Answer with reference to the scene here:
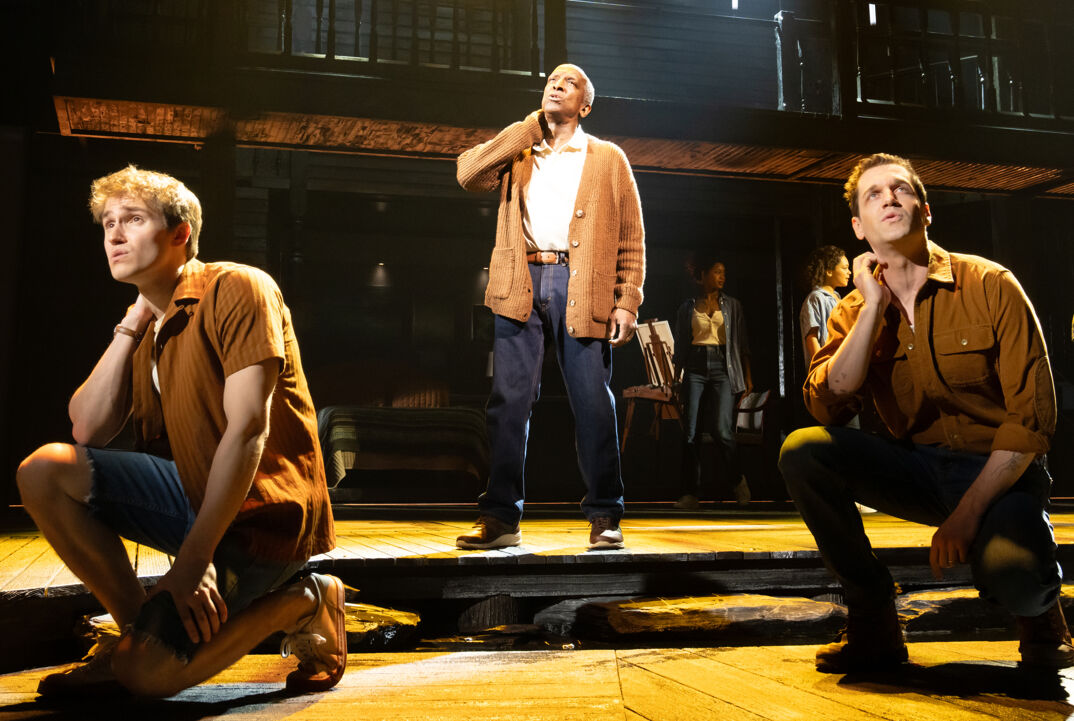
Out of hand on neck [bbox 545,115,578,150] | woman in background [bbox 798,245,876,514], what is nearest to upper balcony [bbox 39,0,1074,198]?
woman in background [bbox 798,245,876,514]

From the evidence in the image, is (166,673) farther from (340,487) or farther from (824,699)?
(340,487)

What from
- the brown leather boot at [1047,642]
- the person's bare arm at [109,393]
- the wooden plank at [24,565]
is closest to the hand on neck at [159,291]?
the person's bare arm at [109,393]

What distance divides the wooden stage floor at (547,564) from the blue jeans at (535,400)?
0.66 feet

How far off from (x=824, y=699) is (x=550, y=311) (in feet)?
5.85

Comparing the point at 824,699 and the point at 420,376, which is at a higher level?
the point at 420,376

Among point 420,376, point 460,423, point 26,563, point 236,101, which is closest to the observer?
point 26,563

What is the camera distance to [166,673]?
1.74 m

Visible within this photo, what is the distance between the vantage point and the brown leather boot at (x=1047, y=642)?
86.4 inches

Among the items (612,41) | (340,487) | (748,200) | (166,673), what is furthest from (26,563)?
(748,200)

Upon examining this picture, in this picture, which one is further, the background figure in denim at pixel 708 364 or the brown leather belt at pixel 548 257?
A: the background figure in denim at pixel 708 364

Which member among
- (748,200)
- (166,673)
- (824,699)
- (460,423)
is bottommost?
(824,699)

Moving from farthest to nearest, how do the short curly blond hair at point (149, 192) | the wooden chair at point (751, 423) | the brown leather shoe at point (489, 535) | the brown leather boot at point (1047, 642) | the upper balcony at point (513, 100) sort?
the wooden chair at point (751, 423) → the upper balcony at point (513, 100) → the brown leather shoe at point (489, 535) → the brown leather boot at point (1047, 642) → the short curly blond hair at point (149, 192)

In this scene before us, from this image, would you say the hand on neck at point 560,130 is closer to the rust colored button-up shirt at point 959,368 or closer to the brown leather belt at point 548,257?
the brown leather belt at point 548,257

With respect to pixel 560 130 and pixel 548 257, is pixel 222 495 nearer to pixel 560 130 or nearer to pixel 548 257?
pixel 548 257
